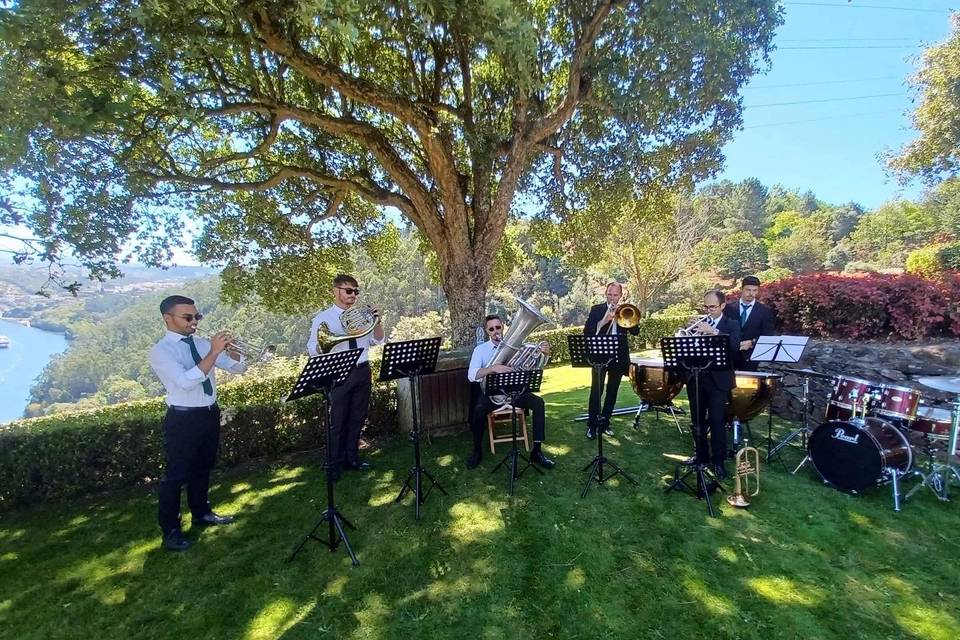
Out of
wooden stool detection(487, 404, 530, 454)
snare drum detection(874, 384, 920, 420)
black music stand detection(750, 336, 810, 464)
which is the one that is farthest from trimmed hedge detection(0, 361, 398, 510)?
snare drum detection(874, 384, 920, 420)

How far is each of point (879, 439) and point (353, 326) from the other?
552 cm

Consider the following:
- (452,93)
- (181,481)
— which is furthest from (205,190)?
(181,481)

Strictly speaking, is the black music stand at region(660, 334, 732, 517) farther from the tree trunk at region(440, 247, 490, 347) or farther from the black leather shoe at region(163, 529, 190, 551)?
the black leather shoe at region(163, 529, 190, 551)

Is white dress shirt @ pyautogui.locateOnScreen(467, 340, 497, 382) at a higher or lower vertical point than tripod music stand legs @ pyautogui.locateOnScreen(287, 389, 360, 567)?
higher

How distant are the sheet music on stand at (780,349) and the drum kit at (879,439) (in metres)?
0.50

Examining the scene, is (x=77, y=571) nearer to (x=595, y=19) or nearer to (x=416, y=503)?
(x=416, y=503)

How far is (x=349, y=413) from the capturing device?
218 inches

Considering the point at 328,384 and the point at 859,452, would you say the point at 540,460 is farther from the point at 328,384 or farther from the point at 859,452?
the point at 859,452

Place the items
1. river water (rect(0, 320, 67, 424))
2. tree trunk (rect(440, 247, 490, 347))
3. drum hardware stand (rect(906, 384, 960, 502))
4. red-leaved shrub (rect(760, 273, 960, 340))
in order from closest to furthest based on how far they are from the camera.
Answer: drum hardware stand (rect(906, 384, 960, 502)), red-leaved shrub (rect(760, 273, 960, 340)), tree trunk (rect(440, 247, 490, 347)), river water (rect(0, 320, 67, 424))

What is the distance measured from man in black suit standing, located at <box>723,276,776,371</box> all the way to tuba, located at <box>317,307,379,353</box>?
15.9 feet

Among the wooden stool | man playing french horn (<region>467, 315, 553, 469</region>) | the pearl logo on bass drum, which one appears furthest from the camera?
the wooden stool

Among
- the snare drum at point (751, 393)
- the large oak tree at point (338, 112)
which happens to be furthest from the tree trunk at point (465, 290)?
the snare drum at point (751, 393)

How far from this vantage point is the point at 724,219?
58.8 metres

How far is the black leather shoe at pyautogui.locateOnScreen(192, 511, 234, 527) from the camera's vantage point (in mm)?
4418
